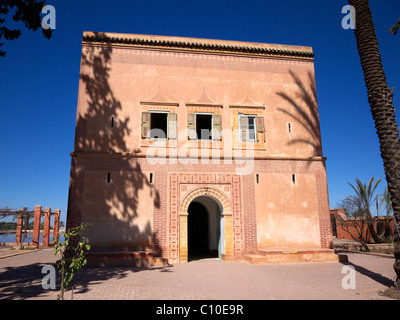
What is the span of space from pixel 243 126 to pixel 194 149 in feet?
8.22

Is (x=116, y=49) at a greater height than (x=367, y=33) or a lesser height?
greater

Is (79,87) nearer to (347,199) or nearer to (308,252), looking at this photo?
(308,252)

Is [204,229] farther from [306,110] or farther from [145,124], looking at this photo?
[306,110]

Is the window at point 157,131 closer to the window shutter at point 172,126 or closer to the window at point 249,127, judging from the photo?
the window shutter at point 172,126

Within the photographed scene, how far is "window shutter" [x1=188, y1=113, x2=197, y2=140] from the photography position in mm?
12516

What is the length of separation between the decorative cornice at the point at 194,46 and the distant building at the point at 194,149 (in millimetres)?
45

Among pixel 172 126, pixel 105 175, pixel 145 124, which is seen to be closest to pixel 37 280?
pixel 105 175

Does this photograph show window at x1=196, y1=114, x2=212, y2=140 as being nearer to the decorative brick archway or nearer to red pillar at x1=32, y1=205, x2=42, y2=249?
the decorative brick archway

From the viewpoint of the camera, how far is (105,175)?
11781mm
